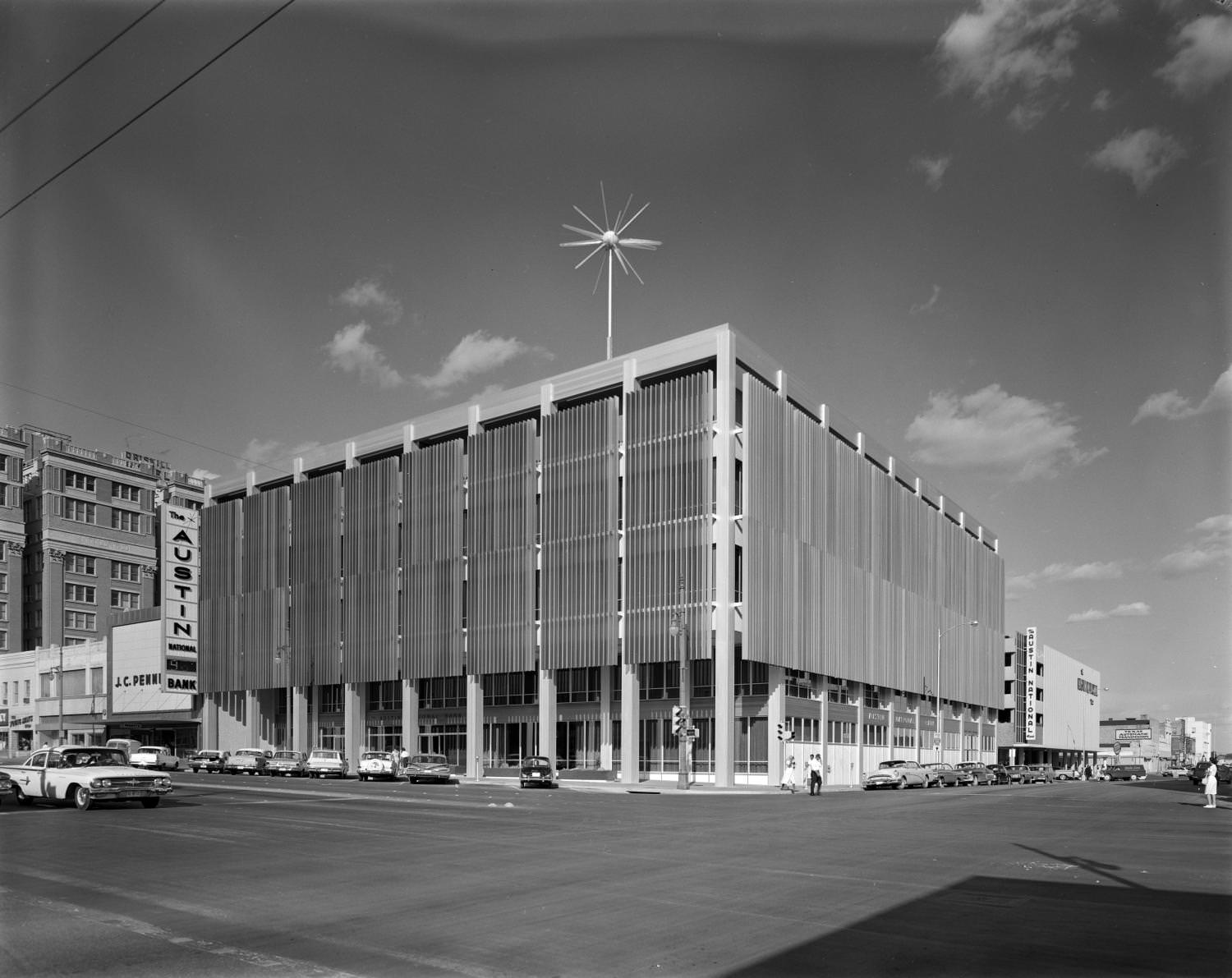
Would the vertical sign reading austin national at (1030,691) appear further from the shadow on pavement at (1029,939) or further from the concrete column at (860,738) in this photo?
the shadow on pavement at (1029,939)

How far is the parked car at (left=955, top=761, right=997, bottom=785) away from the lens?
2790 inches

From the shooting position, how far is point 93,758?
3247 centimetres

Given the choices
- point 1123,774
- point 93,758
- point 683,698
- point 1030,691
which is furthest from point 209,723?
point 1030,691

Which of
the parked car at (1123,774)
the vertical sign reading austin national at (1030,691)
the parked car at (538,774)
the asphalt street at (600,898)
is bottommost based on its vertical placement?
the parked car at (1123,774)

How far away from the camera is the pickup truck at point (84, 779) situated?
30.5m

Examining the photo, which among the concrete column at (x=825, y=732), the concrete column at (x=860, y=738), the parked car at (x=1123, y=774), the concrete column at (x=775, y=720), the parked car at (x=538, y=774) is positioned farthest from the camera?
the parked car at (x=1123, y=774)

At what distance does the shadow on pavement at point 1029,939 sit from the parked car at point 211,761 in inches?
2594

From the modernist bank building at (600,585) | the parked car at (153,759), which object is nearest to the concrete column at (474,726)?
the modernist bank building at (600,585)

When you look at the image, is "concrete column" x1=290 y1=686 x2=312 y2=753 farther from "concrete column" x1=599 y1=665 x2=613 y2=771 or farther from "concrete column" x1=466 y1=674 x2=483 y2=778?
"concrete column" x1=599 y1=665 x2=613 y2=771

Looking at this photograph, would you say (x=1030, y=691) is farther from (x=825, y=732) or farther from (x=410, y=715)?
(x=410, y=715)

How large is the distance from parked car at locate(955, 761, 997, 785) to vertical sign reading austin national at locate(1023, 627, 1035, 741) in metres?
57.6

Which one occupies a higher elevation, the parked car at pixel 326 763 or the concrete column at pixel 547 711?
the concrete column at pixel 547 711

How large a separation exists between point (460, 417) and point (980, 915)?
69388 millimetres

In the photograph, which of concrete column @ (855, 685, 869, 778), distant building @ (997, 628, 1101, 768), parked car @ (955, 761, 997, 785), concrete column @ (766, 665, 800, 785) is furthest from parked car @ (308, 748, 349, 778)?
distant building @ (997, 628, 1101, 768)
